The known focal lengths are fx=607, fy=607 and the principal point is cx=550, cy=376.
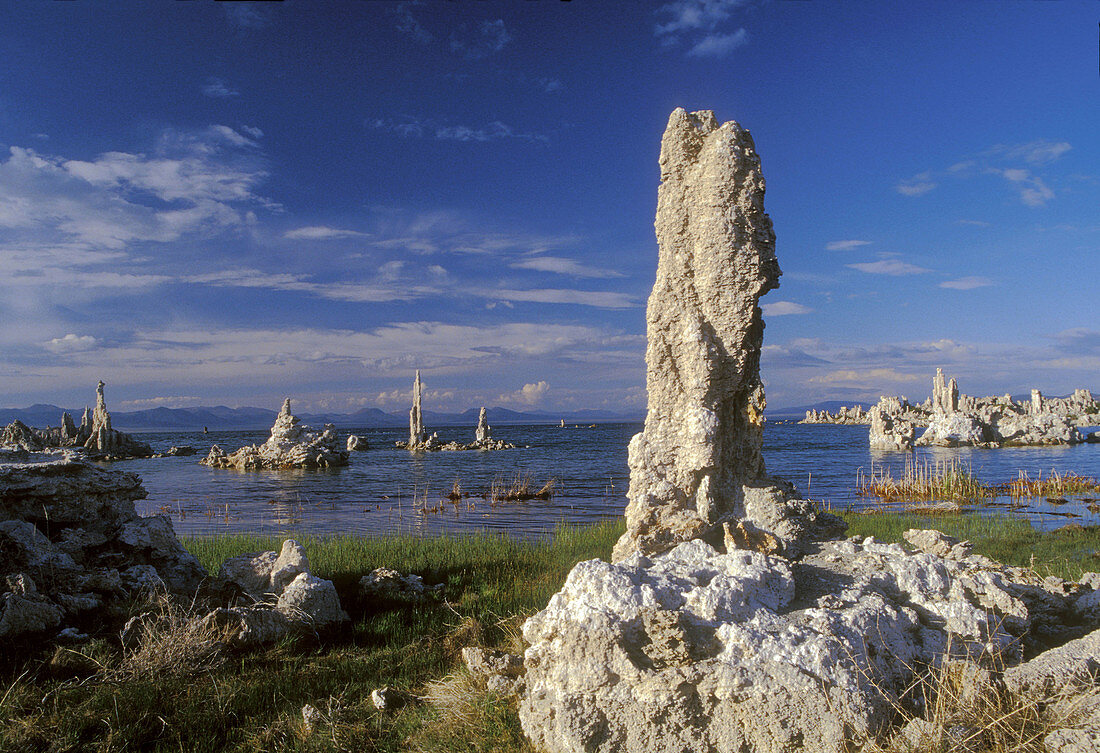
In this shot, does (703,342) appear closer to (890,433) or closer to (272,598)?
(272,598)

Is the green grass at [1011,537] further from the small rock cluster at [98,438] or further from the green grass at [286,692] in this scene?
the small rock cluster at [98,438]

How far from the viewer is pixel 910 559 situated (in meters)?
5.01

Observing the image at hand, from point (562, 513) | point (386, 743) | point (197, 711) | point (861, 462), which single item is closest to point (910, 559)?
point (386, 743)

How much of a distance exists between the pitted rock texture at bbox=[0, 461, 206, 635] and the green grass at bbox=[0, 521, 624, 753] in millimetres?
632

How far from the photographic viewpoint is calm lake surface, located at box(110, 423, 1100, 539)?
1869 cm

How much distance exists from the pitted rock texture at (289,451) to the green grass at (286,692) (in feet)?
136

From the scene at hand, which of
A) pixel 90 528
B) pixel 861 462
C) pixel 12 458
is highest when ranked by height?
pixel 12 458

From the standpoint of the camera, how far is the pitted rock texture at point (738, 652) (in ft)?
11.6

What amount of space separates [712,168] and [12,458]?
32.1 ft

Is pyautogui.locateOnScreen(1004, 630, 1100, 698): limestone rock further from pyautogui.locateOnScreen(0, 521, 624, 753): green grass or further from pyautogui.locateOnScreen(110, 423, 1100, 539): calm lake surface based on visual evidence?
pyautogui.locateOnScreen(110, 423, 1100, 539): calm lake surface

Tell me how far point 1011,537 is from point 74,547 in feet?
54.8

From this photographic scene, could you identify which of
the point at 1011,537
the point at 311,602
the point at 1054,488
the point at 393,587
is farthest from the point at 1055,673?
the point at 1054,488

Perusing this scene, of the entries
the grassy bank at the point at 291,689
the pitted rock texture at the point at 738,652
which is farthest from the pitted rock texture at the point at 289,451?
the pitted rock texture at the point at 738,652

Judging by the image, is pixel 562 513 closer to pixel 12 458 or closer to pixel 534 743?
pixel 12 458
